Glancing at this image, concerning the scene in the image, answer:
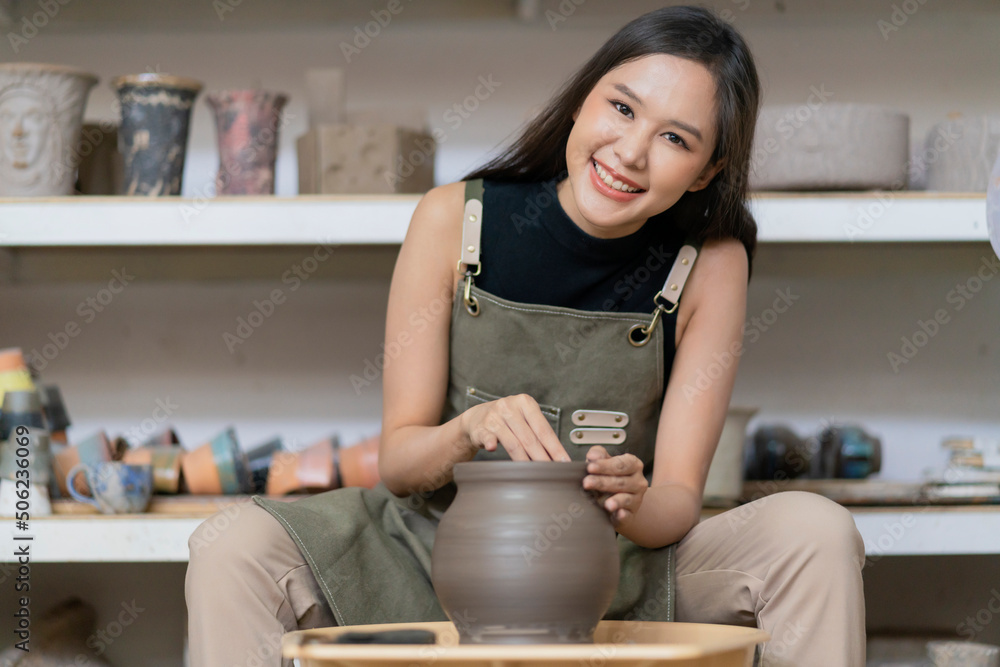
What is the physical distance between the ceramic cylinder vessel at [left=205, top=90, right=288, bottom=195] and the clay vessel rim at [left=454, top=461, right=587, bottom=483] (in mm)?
1058

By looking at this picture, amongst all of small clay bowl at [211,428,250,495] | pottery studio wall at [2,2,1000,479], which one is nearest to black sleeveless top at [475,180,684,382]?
small clay bowl at [211,428,250,495]

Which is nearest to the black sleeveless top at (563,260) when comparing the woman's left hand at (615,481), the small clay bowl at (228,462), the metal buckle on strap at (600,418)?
the metal buckle on strap at (600,418)

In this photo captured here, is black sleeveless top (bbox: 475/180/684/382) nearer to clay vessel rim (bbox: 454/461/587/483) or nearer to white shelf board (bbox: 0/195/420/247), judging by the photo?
white shelf board (bbox: 0/195/420/247)

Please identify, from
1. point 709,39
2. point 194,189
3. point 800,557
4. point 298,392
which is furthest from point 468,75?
point 800,557

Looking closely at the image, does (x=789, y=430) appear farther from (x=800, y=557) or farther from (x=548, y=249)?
(x=800, y=557)

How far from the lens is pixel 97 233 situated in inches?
69.0

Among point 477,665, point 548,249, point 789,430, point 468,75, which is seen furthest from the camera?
point 468,75

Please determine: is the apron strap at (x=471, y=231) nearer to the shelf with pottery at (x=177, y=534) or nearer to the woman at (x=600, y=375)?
the woman at (x=600, y=375)

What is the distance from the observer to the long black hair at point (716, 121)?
1.34 metres

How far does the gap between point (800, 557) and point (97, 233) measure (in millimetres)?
1328

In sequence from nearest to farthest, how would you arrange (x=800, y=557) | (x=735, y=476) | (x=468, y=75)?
(x=800, y=557) < (x=735, y=476) < (x=468, y=75)

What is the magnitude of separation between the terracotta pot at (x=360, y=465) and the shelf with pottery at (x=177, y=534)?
24 cm

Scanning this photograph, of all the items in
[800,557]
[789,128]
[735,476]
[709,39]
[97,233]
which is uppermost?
[709,39]

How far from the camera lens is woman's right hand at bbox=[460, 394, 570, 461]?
1.05 meters
